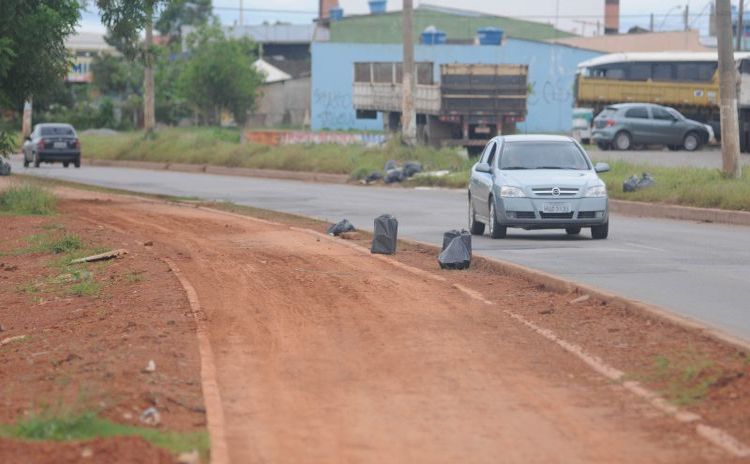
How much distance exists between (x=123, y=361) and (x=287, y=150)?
37322mm

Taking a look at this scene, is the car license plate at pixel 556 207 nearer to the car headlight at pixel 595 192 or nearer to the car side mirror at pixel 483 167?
the car headlight at pixel 595 192

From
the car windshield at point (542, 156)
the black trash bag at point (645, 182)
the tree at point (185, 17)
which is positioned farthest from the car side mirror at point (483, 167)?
the tree at point (185, 17)

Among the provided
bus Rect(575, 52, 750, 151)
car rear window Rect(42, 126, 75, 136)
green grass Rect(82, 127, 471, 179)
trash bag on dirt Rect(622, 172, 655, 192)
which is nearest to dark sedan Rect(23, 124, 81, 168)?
car rear window Rect(42, 126, 75, 136)

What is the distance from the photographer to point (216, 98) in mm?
85312

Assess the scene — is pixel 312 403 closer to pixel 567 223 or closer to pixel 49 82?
pixel 567 223

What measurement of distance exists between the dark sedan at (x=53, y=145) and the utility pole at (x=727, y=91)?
2873 centimetres

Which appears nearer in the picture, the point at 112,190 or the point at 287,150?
the point at 112,190

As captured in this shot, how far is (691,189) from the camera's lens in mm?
26516

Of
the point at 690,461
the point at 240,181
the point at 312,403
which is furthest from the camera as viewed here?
the point at 240,181

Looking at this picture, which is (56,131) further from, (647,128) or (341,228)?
(341,228)

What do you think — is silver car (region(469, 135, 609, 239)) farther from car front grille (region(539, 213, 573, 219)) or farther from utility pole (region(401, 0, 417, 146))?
utility pole (region(401, 0, 417, 146))

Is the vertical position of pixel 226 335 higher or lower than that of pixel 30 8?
lower

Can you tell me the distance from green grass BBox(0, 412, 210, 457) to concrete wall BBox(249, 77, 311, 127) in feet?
279

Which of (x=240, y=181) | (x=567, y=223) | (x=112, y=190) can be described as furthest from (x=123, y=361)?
(x=240, y=181)
